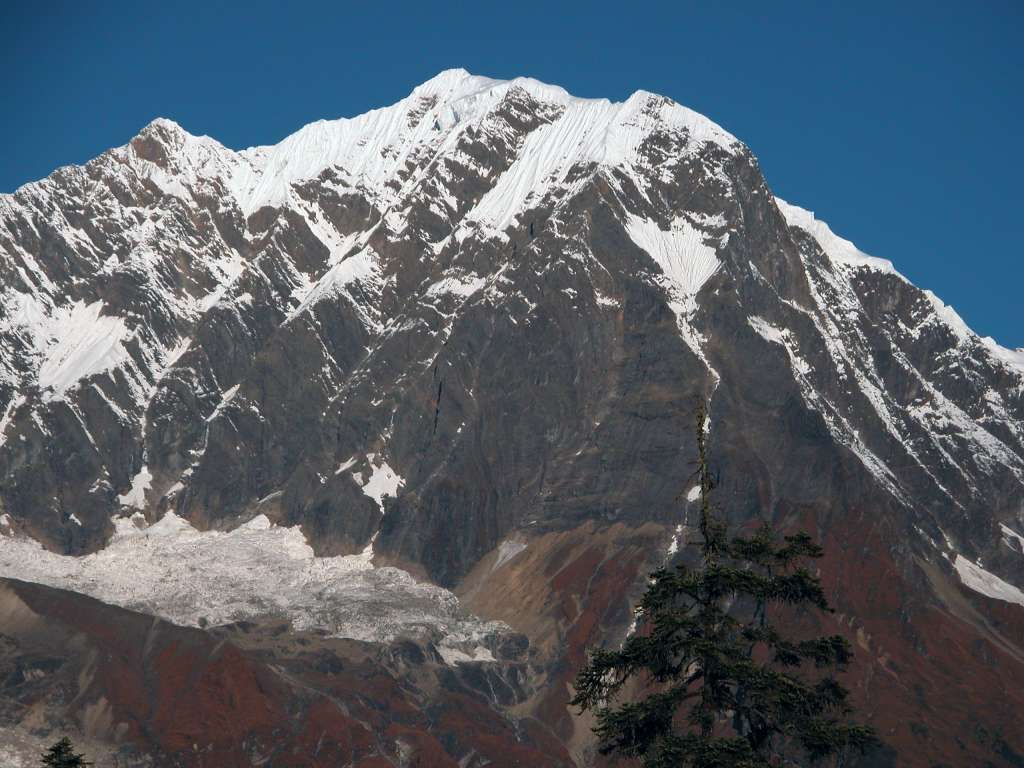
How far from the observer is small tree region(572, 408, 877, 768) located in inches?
1777

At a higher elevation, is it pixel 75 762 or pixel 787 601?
pixel 787 601

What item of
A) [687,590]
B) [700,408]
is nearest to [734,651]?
[687,590]

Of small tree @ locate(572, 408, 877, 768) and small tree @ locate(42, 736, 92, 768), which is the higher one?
small tree @ locate(572, 408, 877, 768)

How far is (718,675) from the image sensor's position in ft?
149

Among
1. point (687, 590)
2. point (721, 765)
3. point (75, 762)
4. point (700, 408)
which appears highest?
point (700, 408)

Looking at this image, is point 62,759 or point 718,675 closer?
point 718,675

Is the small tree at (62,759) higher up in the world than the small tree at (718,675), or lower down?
lower down

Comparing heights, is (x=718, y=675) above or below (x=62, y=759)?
above

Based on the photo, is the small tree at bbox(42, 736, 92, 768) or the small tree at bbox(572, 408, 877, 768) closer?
the small tree at bbox(572, 408, 877, 768)

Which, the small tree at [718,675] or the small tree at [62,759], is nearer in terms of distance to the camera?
the small tree at [718,675]

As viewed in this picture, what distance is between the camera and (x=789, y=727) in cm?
4566

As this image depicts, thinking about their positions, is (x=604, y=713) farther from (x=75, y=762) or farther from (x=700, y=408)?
(x=75, y=762)

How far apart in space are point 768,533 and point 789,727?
5.30 meters

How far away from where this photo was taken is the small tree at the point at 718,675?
45.1 meters
